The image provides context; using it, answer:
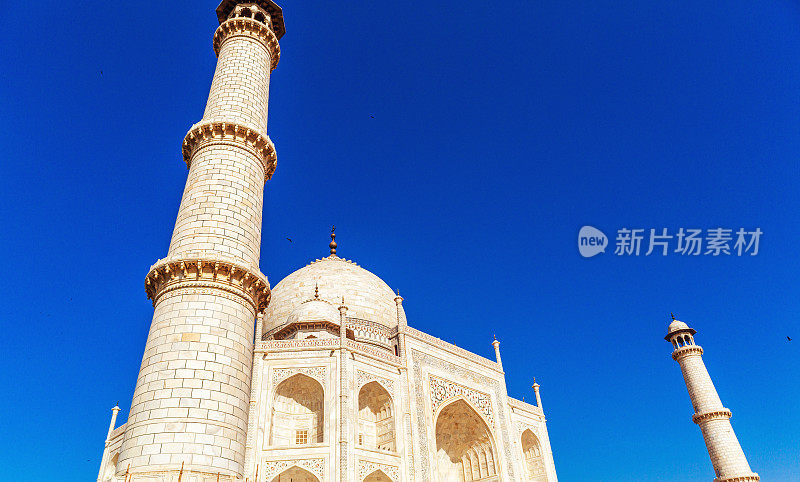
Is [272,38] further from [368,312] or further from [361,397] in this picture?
[368,312]

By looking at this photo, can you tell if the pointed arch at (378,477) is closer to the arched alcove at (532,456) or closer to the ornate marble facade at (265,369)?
the ornate marble facade at (265,369)

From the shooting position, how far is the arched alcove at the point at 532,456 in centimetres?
2502

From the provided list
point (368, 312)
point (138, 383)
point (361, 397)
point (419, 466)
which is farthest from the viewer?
point (368, 312)

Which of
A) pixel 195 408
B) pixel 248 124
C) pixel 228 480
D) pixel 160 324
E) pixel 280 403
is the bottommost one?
pixel 228 480

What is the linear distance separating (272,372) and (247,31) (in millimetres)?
10711

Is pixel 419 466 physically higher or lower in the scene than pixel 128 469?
higher

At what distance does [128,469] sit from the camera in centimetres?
777

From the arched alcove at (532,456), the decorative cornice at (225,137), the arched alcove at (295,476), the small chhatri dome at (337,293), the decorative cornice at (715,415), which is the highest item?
the small chhatri dome at (337,293)

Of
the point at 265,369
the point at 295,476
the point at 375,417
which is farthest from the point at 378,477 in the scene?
the point at 265,369

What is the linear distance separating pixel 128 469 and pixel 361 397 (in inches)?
511

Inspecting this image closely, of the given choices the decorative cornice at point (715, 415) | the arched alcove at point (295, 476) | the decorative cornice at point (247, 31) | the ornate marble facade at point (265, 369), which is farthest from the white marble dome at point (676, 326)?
the decorative cornice at point (247, 31)

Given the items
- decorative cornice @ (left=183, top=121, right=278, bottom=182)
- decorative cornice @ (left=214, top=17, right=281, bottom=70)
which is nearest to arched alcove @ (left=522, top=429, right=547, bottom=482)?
decorative cornice @ (left=183, top=121, right=278, bottom=182)

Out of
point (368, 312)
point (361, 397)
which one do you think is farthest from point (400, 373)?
point (368, 312)

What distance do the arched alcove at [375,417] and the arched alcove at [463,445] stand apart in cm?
319
